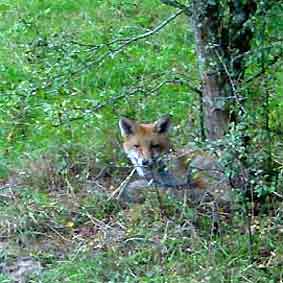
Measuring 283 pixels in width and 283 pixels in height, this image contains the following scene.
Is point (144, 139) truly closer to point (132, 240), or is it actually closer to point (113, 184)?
point (113, 184)

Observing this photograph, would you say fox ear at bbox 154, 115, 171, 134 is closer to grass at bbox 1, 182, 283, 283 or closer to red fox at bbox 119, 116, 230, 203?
red fox at bbox 119, 116, 230, 203

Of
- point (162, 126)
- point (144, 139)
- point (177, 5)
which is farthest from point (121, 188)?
point (177, 5)

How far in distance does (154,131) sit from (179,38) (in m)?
3.03

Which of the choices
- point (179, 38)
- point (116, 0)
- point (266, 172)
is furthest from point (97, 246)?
point (116, 0)

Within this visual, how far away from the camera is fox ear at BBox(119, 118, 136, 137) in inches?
281

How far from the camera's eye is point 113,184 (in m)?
6.94

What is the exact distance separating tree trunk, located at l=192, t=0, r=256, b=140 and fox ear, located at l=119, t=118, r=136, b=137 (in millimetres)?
663

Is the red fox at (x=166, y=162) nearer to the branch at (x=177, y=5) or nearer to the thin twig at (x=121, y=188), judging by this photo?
the thin twig at (x=121, y=188)

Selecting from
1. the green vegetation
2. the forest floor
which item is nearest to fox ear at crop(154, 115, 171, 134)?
the green vegetation

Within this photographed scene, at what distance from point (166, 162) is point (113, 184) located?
54 cm

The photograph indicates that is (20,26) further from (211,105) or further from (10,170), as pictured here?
(211,105)

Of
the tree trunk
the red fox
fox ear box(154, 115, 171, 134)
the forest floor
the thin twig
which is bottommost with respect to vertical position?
the forest floor

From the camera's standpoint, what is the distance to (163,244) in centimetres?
591

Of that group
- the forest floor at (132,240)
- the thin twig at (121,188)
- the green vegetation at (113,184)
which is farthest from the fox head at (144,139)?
the forest floor at (132,240)
